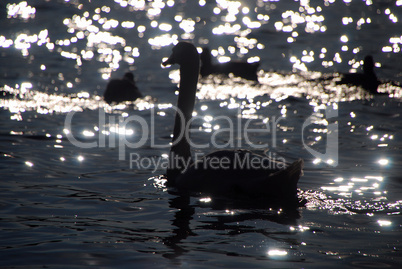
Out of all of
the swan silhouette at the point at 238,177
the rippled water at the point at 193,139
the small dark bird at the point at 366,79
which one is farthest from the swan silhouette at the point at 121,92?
the swan silhouette at the point at 238,177

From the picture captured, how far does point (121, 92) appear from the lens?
52.0 feet

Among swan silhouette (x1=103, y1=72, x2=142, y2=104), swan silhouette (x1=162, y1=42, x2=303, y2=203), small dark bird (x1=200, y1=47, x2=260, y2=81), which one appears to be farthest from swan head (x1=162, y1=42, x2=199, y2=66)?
small dark bird (x1=200, y1=47, x2=260, y2=81)

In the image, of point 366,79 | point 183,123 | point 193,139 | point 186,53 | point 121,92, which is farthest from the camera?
point 366,79

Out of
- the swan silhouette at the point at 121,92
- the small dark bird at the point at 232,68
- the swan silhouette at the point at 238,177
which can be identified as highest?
the small dark bird at the point at 232,68

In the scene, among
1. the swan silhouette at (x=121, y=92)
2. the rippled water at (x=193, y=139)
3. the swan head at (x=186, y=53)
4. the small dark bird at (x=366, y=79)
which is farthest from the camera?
the small dark bird at (x=366, y=79)

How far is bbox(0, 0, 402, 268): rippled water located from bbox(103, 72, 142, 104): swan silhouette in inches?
8.6

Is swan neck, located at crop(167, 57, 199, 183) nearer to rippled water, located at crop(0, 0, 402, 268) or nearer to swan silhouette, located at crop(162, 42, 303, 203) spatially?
swan silhouette, located at crop(162, 42, 303, 203)

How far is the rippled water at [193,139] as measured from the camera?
6.66 meters

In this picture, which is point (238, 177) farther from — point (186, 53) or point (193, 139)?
point (193, 139)

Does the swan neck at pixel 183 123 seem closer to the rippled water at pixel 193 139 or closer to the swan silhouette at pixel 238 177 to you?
the swan silhouette at pixel 238 177

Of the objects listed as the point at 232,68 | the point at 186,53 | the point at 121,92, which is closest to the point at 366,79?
the point at 232,68

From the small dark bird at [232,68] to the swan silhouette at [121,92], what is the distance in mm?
4085

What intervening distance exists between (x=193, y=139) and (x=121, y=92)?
3.95 meters

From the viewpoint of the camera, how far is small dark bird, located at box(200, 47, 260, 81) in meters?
19.3
